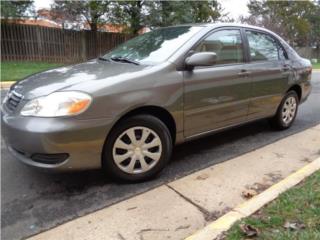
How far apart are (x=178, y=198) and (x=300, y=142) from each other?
2416 mm

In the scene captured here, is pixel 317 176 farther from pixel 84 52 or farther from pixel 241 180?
pixel 84 52

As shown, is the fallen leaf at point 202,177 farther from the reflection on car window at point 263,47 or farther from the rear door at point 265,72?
the reflection on car window at point 263,47

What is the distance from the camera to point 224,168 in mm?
3660

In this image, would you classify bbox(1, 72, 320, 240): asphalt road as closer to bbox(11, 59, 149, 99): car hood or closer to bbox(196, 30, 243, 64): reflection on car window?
bbox(11, 59, 149, 99): car hood

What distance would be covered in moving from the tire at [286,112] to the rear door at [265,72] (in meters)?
0.17

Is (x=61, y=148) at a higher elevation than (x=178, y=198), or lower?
higher

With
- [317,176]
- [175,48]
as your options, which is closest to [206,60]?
[175,48]

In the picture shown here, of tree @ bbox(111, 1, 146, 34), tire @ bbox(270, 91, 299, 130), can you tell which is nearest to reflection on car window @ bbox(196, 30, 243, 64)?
tire @ bbox(270, 91, 299, 130)

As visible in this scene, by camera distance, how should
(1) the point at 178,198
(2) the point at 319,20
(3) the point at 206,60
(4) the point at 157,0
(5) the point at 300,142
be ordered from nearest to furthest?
(1) the point at 178,198
(3) the point at 206,60
(5) the point at 300,142
(4) the point at 157,0
(2) the point at 319,20

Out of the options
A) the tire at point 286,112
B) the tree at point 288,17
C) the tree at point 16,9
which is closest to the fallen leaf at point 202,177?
the tire at point 286,112

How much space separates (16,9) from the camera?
1440 cm

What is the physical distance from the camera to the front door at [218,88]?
3543 millimetres

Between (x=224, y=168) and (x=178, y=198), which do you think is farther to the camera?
(x=224, y=168)

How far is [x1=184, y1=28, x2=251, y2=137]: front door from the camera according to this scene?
11.6ft
